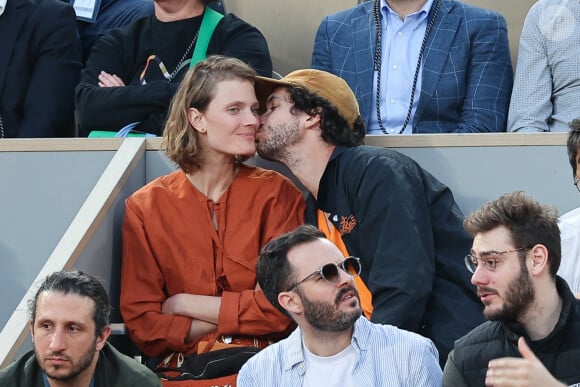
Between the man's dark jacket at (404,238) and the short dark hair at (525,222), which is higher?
the short dark hair at (525,222)

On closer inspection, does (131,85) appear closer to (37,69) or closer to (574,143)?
(37,69)

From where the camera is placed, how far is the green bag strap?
5.62 meters

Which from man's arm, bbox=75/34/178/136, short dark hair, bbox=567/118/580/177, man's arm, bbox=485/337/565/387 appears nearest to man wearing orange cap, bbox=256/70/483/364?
short dark hair, bbox=567/118/580/177

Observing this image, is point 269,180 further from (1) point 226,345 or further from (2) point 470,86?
(2) point 470,86

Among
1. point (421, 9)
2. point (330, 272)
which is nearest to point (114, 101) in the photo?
point (421, 9)

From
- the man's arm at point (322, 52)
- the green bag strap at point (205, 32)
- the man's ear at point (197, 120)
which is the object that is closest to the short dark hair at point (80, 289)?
the man's ear at point (197, 120)

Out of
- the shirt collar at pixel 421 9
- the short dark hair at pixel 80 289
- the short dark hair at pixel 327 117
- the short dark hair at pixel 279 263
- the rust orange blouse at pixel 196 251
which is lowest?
the rust orange blouse at pixel 196 251

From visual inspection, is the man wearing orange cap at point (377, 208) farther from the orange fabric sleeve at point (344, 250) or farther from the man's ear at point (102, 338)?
the man's ear at point (102, 338)

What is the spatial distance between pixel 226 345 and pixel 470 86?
1.72 m

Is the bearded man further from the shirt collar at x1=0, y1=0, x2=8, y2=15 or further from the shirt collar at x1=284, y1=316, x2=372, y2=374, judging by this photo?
the shirt collar at x1=0, y1=0, x2=8, y2=15

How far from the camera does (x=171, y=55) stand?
18.6 feet

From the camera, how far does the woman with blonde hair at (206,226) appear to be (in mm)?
4523

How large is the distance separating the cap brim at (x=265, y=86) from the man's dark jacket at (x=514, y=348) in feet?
4.80

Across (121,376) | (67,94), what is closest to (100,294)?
(121,376)
